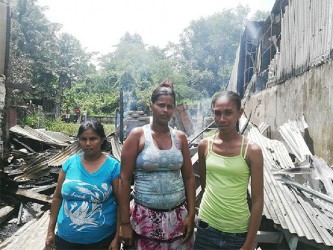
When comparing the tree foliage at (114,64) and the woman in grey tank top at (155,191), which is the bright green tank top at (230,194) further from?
the tree foliage at (114,64)

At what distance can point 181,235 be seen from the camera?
2.20 metres

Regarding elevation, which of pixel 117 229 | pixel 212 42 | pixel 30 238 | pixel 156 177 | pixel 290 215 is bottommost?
pixel 30 238

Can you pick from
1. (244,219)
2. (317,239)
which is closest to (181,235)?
(244,219)

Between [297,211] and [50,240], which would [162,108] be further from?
[297,211]

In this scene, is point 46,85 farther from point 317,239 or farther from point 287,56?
point 317,239

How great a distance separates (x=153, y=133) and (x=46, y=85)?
1188 inches

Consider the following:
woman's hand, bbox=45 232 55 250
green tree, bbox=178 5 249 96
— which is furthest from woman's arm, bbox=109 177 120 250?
green tree, bbox=178 5 249 96

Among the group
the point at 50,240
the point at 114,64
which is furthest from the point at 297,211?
the point at 114,64

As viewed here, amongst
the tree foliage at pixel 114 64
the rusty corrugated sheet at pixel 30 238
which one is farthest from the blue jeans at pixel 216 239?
the tree foliage at pixel 114 64

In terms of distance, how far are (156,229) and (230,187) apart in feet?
2.08

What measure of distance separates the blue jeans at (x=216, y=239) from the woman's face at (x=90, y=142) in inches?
40.1

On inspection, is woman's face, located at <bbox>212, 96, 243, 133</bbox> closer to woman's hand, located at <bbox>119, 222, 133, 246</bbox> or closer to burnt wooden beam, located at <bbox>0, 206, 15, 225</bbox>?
woman's hand, located at <bbox>119, 222, 133, 246</bbox>

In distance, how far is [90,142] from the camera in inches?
→ 91.3

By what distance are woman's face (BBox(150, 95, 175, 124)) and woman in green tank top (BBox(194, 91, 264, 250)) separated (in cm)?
35
